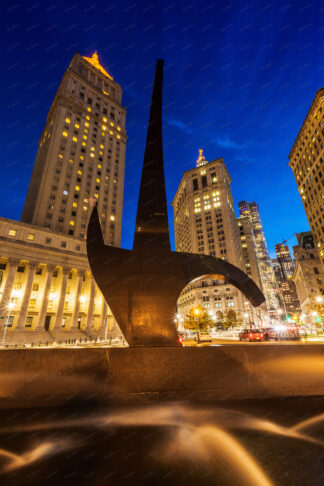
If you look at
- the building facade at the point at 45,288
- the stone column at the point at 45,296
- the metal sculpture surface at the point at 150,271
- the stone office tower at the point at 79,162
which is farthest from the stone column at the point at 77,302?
the metal sculpture surface at the point at 150,271

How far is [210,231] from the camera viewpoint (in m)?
101

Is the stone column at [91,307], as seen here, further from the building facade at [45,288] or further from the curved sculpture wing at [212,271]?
the curved sculpture wing at [212,271]

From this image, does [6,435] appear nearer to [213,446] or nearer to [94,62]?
[213,446]

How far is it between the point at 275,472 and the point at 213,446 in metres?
1.03

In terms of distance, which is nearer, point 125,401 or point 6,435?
point 6,435

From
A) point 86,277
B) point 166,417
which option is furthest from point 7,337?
point 166,417

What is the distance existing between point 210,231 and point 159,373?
98.1 metres

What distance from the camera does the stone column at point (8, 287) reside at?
40312mm

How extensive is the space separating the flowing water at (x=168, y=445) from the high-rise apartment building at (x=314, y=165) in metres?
79.1

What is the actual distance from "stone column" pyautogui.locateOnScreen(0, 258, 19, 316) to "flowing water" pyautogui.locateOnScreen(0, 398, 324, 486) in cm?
4335

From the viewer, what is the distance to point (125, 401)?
5828 millimetres

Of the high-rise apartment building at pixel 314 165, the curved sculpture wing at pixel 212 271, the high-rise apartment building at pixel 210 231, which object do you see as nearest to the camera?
the curved sculpture wing at pixel 212 271

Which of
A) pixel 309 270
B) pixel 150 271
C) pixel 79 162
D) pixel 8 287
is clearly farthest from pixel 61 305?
pixel 309 270

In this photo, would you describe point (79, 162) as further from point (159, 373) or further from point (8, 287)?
point (159, 373)
